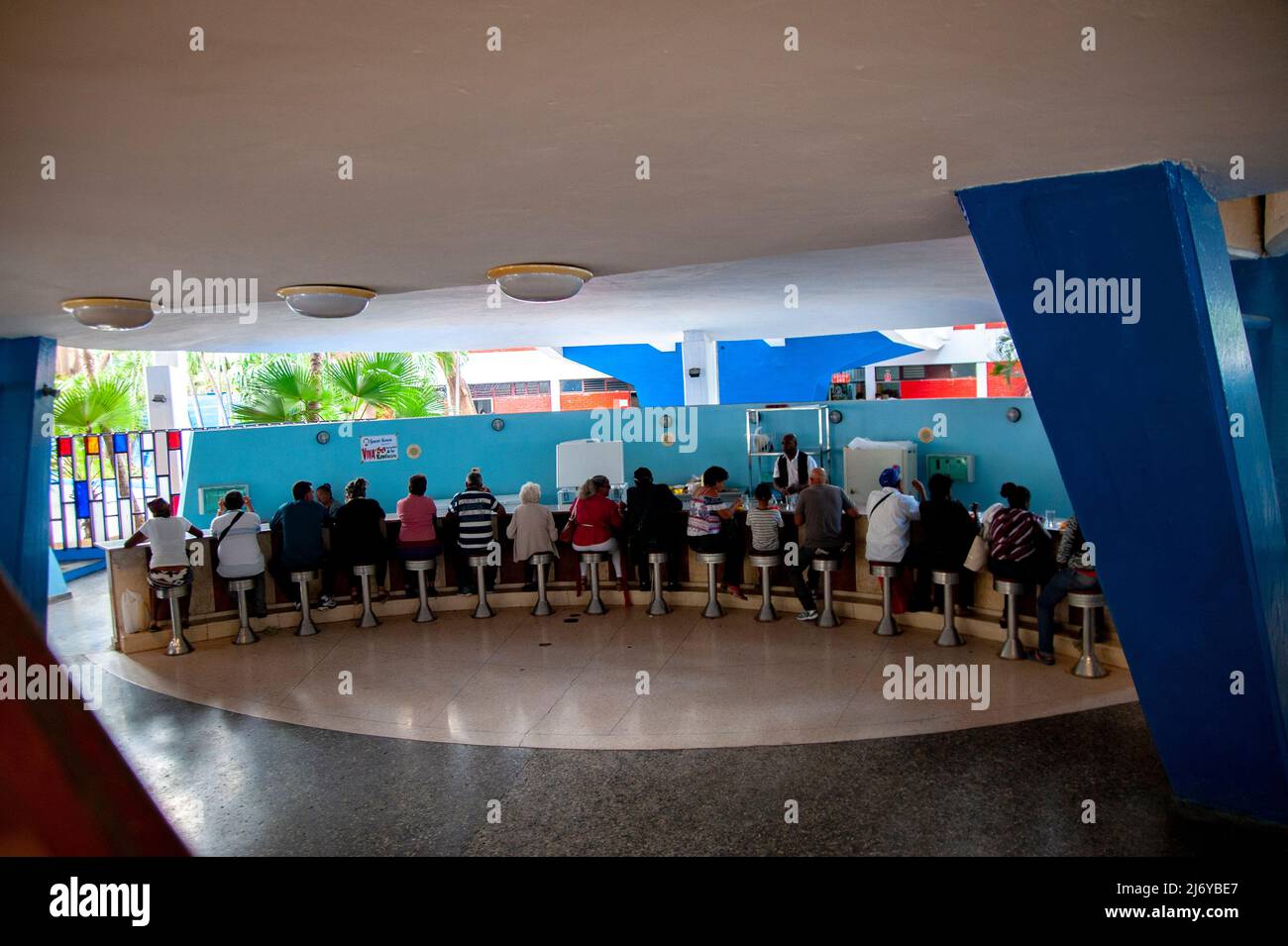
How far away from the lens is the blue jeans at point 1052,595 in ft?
21.4

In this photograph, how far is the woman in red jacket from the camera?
29.7 feet

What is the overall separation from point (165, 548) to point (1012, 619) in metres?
7.35

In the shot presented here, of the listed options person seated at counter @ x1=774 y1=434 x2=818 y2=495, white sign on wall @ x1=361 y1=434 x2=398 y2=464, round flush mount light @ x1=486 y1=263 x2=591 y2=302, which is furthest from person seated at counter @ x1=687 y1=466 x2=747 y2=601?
white sign on wall @ x1=361 y1=434 x2=398 y2=464

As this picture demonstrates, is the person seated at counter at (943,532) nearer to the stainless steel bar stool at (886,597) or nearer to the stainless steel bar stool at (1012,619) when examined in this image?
the stainless steel bar stool at (886,597)

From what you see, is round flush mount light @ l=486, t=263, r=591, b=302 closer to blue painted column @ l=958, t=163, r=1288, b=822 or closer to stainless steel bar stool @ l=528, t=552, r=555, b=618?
blue painted column @ l=958, t=163, r=1288, b=822

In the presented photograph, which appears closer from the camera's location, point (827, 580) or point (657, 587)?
point (827, 580)

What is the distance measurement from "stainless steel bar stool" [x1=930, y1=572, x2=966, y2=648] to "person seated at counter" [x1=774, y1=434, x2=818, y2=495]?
324 centimetres

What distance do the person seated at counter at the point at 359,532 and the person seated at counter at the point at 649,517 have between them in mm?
2502

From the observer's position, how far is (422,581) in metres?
9.09

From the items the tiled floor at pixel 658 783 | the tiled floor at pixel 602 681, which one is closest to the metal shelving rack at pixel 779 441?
the tiled floor at pixel 602 681

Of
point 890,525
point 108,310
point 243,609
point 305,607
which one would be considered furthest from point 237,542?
point 890,525

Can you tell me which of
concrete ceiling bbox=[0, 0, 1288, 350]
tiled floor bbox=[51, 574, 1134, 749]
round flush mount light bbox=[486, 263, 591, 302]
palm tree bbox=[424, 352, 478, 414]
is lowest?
tiled floor bbox=[51, 574, 1134, 749]

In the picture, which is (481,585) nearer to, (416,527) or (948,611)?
(416,527)

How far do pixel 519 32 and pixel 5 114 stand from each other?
164 cm
